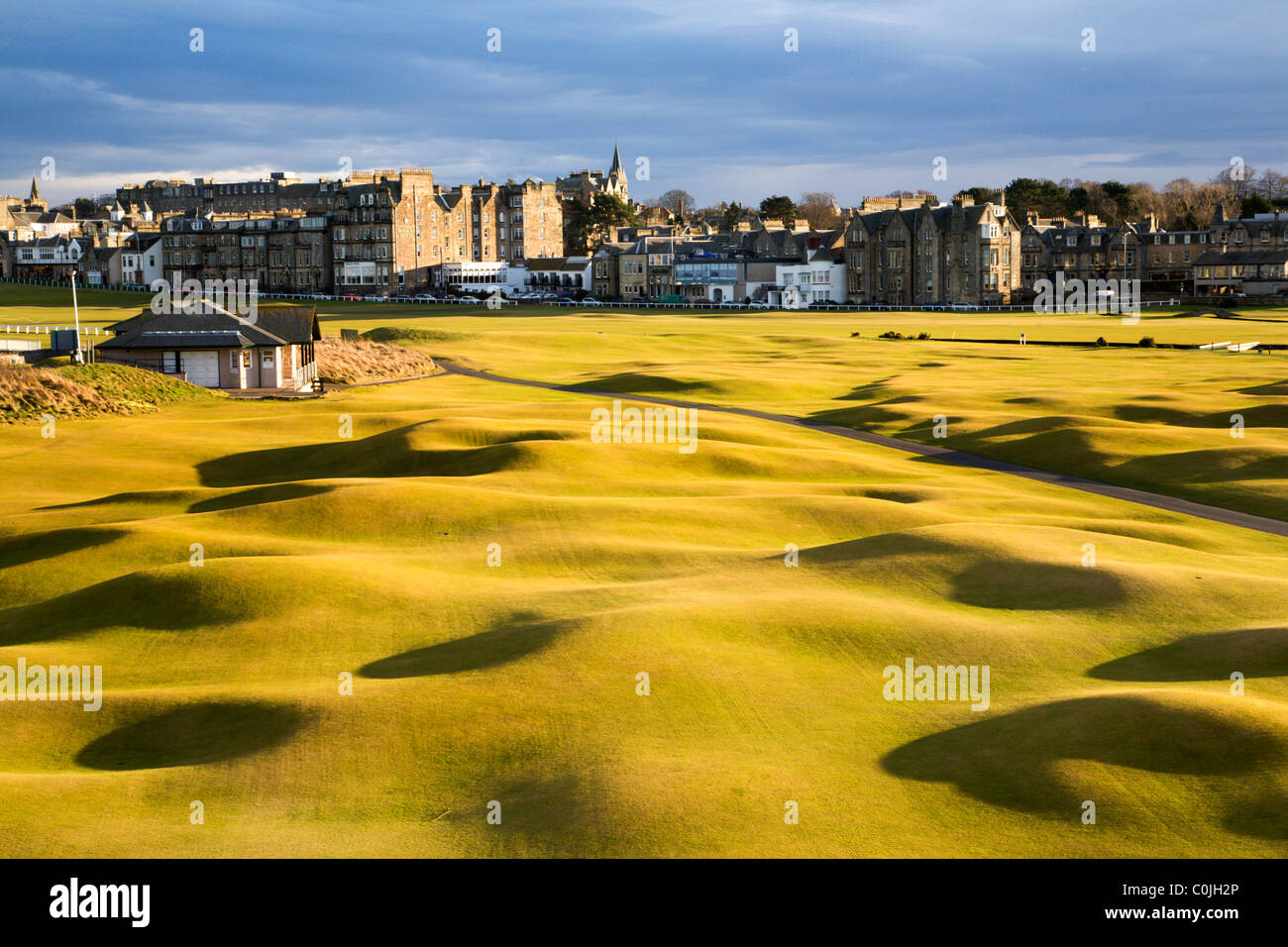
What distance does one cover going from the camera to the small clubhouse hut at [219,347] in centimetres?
9081

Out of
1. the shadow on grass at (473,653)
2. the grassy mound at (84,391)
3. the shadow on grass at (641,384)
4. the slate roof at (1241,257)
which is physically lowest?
the shadow on grass at (473,653)

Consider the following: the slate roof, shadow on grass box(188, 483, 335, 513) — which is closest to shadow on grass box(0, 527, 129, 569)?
shadow on grass box(188, 483, 335, 513)

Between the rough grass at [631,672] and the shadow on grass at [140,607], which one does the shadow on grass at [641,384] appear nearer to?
the rough grass at [631,672]

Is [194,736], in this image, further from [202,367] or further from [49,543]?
[202,367]

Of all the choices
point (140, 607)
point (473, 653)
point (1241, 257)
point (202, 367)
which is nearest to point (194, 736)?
point (473, 653)

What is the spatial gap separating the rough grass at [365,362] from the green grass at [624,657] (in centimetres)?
4260

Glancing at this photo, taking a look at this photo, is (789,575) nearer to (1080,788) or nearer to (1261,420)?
(1080,788)

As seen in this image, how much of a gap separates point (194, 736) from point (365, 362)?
278 ft

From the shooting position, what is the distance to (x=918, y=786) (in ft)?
63.8

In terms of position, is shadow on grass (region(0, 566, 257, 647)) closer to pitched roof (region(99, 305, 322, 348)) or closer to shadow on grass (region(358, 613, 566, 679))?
shadow on grass (region(358, 613, 566, 679))

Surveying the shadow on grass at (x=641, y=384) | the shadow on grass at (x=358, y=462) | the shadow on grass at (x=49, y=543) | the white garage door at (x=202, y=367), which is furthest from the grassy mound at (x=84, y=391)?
the shadow on grass at (x=49, y=543)

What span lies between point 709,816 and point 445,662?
32.5 feet

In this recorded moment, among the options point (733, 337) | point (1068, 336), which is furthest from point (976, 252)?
point (733, 337)

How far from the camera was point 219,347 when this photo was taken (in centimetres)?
9100
